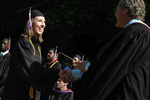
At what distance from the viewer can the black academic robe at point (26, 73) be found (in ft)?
11.0

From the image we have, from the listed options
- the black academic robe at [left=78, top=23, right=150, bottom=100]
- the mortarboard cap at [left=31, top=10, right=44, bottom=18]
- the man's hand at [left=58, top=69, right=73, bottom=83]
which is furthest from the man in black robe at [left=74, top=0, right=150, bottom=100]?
the mortarboard cap at [left=31, top=10, right=44, bottom=18]

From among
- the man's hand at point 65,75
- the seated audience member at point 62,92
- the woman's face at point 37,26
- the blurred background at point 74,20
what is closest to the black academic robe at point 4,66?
the blurred background at point 74,20

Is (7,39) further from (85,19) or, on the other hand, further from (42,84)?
(42,84)

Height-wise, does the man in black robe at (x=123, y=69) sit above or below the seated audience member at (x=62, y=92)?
above

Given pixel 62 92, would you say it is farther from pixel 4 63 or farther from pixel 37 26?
pixel 4 63

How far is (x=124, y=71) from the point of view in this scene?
213cm

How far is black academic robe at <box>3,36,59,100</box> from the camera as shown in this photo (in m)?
3.37

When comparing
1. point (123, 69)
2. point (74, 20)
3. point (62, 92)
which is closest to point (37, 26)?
point (123, 69)

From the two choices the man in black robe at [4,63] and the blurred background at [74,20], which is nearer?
the man in black robe at [4,63]

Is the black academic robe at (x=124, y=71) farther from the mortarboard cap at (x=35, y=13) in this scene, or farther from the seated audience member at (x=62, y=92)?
the seated audience member at (x=62, y=92)

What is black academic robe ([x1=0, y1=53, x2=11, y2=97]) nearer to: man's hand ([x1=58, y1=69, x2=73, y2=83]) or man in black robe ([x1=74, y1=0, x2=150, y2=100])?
man's hand ([x1=58, y1=69, x2=73, y2=83])

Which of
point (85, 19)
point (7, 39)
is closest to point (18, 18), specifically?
point (7, 39)

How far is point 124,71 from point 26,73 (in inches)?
69.2

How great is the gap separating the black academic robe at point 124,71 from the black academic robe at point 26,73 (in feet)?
4.13
